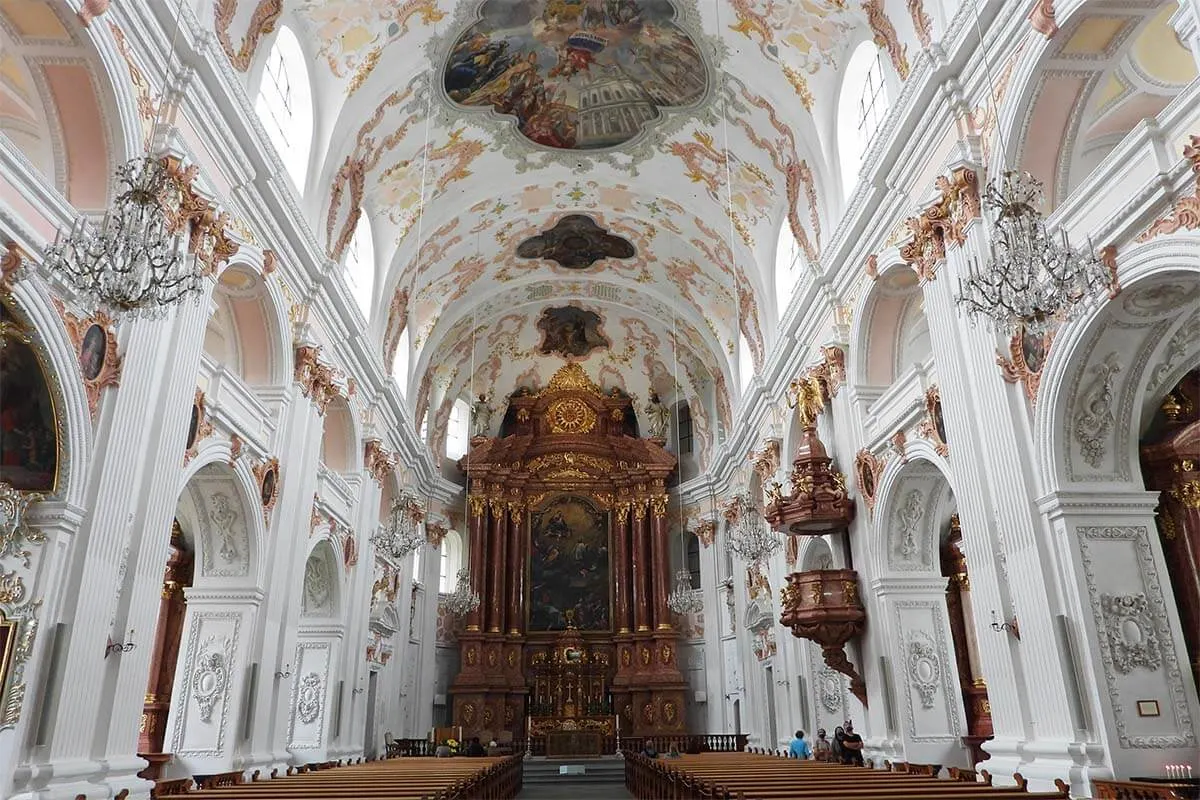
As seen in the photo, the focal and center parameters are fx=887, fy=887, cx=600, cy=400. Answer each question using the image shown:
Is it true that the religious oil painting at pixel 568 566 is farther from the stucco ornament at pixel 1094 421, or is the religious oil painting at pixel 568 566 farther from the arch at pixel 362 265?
the stucco ornament at pixel 1094 421

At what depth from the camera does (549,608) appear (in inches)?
976

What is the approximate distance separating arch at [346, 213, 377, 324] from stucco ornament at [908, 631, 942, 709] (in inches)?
437

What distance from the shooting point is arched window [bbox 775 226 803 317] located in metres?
17.0

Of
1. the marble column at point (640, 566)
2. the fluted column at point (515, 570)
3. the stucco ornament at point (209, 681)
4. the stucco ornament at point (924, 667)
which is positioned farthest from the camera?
the fluted column at point (515, 570)

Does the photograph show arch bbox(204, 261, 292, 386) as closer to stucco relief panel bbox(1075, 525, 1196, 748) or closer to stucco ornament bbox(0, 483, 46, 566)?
stucco ornament bbox(0, 483, 46, 566)

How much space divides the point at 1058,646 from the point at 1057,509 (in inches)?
48.2

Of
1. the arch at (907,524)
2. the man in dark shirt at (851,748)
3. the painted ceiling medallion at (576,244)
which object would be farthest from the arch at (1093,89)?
the painted ceiling medallion at (576,244)

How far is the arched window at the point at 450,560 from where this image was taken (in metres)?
25.3

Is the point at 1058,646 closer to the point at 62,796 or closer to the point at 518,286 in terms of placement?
the point at 62,796

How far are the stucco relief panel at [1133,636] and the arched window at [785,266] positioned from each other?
924 centimetres

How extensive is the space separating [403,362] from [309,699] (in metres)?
8.41

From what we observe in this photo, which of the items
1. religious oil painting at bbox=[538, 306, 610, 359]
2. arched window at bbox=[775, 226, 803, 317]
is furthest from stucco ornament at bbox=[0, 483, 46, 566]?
religious oil painting at bbox=[538, 306, 610, 359]

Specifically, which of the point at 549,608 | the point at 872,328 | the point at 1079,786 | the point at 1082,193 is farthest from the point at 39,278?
the point at 549,608

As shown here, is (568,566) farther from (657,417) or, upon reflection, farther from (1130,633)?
(1130,633)
